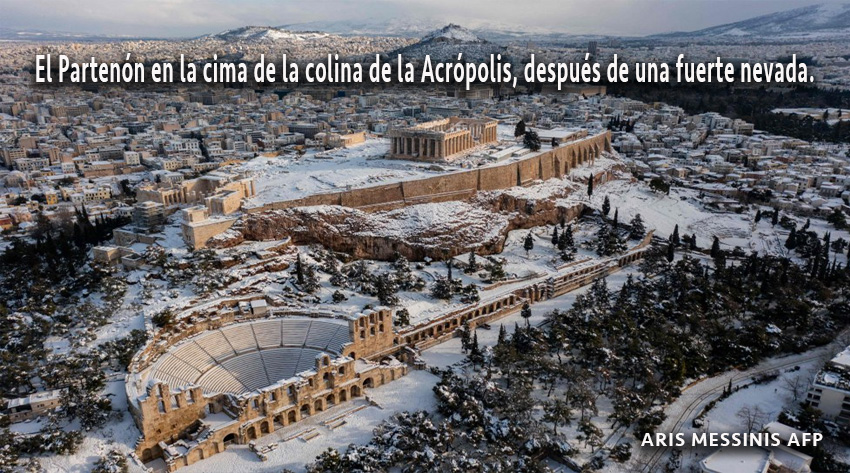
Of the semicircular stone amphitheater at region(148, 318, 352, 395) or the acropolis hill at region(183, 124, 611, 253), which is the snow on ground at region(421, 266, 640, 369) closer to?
the semicircular stone amphitheater at region(148, 318, 352, 395)

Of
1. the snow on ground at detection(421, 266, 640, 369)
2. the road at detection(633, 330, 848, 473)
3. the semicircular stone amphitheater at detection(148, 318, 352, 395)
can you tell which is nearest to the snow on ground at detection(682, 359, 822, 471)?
the road at detection(633, 330, 848, 473)

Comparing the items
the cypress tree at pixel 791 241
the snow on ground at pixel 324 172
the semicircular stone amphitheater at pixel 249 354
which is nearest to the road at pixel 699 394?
the cypress tree at pixel 791 241

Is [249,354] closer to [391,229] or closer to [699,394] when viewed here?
[391,229]

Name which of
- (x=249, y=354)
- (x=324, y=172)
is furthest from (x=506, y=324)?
(x=324, y=172)

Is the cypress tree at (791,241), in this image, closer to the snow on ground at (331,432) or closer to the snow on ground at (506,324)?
the snow on ground at (506,324)

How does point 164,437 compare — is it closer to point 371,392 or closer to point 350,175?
point 371,392

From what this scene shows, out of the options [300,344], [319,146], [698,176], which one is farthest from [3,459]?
[698,176]
